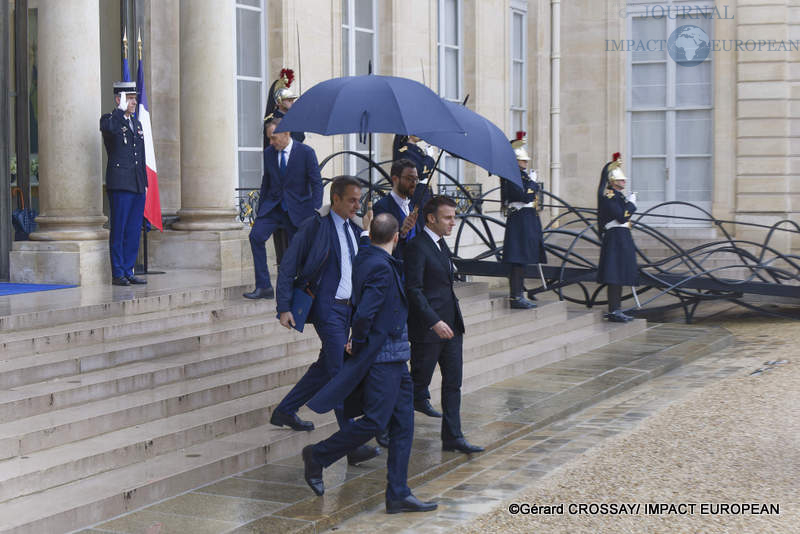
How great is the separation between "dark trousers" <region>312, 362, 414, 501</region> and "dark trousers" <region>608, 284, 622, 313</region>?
7366mm

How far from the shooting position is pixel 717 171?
21297 mm

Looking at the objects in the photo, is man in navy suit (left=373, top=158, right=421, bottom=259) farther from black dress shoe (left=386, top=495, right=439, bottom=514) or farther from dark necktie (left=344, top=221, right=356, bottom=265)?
black dress shoe (left=386, top=495, right=439, bottom=514)

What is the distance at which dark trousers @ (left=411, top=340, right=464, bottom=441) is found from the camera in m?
7.16

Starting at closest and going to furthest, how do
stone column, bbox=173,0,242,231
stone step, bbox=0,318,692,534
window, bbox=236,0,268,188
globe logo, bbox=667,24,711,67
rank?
stone step, bbox=0,318,692,534 < stone column, bbox=173,0,242,231 < window, bbox=236,0,268,188 < globe logo, bbox=667,24,711,67

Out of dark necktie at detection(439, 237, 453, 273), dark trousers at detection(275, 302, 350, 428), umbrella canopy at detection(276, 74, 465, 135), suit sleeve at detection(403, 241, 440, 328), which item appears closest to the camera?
umbrella canopy at detection(276, 74, 465, 135)

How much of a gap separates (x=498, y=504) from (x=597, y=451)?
57.0 inches

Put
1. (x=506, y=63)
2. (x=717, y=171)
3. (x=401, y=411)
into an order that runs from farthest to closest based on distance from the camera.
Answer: (x=717, y=171) < (x=506, y=63) < (x=401, y=411)

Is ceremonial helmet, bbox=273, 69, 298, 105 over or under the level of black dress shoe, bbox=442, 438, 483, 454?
over

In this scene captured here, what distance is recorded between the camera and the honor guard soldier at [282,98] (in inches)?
384

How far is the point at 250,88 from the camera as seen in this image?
13961 millimetres

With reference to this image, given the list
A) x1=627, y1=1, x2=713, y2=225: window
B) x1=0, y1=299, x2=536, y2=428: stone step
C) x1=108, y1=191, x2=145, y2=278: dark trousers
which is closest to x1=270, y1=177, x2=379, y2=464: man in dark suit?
x1=0, y1=299, x2=536, y2=428: stone step

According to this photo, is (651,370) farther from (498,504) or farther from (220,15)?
(220,15)

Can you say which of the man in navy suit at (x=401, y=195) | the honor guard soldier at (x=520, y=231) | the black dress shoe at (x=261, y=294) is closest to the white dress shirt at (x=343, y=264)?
the man in navy suit at (x=401, y=195)

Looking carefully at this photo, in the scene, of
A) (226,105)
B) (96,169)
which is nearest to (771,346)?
(226,105)
